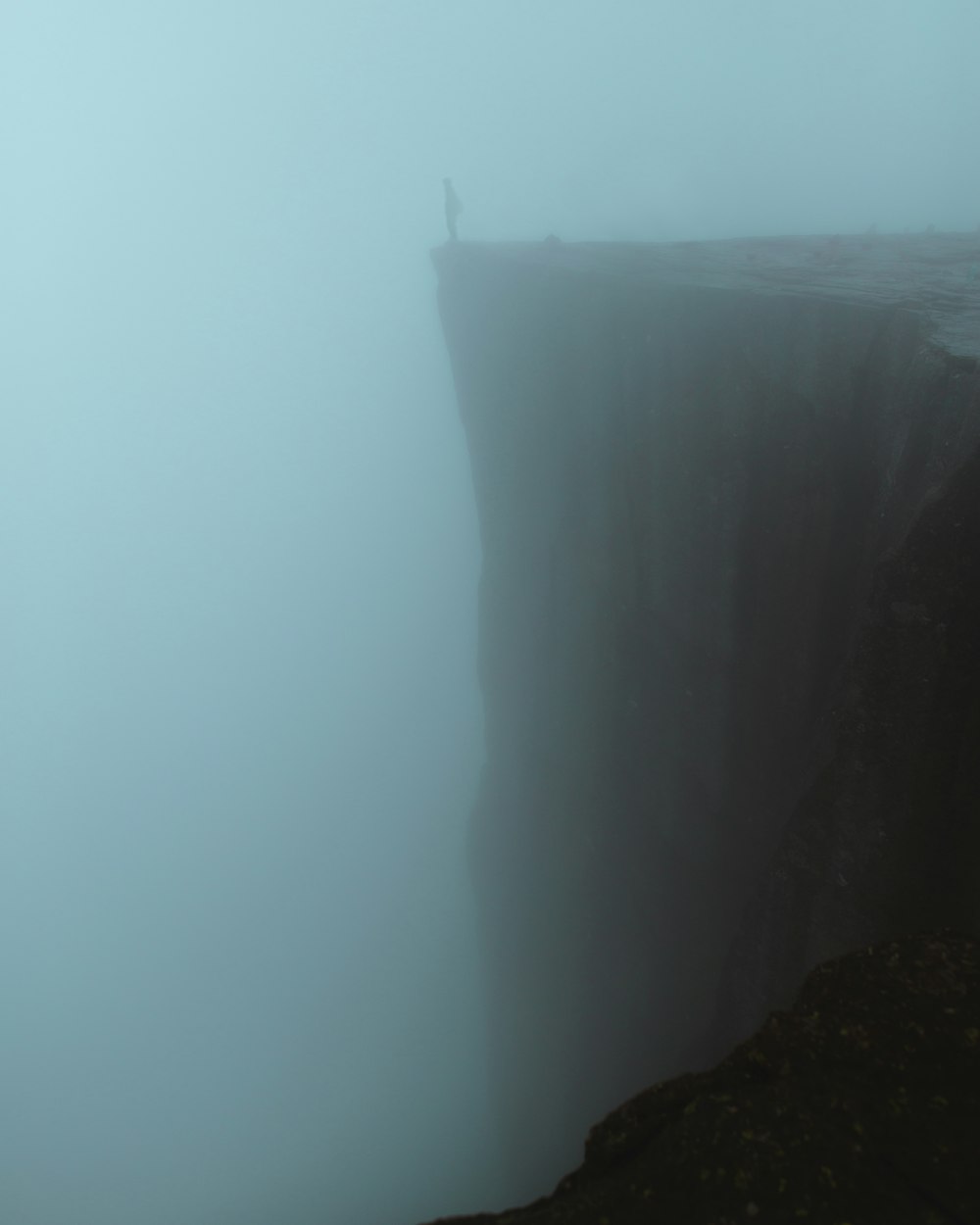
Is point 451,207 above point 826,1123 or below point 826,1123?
above

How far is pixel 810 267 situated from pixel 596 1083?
1920 cm

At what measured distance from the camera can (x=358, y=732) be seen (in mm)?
60500

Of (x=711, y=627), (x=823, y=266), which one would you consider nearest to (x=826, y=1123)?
(x=711, y=627)

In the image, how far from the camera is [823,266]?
46.2ft

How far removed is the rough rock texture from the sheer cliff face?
3.31m

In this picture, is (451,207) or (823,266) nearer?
(823,266)

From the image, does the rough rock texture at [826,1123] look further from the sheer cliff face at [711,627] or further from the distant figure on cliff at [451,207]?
the distant figure on cliff at [451,207]

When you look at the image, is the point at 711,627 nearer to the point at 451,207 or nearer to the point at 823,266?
the point at 823,266

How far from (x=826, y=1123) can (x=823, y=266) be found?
14.6 m

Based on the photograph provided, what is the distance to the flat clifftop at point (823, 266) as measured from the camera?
10.0 m

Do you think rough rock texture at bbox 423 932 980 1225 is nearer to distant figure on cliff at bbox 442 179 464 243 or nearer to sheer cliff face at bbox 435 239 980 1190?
sheer cliff face at bbox 435 239 980 1190

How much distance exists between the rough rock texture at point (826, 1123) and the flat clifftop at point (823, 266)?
6524 mm

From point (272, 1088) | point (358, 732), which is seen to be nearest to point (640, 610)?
point (272, 1088)

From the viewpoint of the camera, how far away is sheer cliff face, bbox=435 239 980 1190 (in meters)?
8.12
